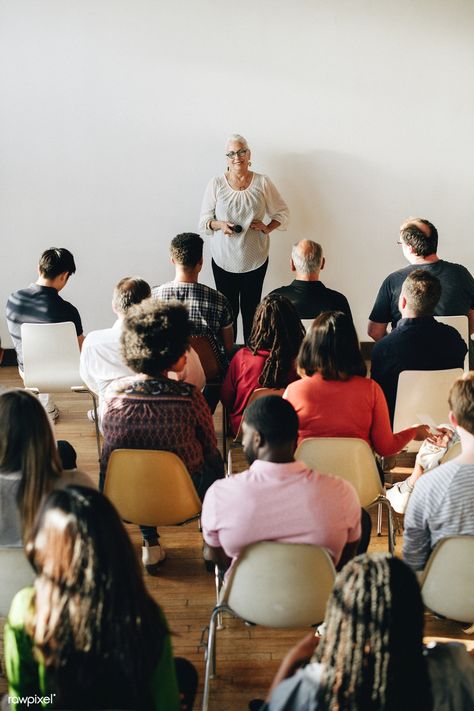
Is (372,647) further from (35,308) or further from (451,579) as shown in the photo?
(35,308)

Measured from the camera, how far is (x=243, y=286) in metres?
5.53

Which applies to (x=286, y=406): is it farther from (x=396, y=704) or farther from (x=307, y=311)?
(x=307, y=311)

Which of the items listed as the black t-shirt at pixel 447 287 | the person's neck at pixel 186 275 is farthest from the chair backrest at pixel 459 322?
the person's neck at pixel 186 275

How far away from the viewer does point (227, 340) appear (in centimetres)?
403

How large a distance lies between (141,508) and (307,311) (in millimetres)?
1741

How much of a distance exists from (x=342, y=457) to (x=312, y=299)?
1.49 m

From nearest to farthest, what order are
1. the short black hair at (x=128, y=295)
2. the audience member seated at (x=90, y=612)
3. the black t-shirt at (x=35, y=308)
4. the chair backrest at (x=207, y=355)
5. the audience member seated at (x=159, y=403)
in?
the audience member seated at (x=90, y=612) < the audience member seated at (x=159, y=403) < the short black hair at (x=128, y=295) < the chair backrest at (x=207, y=355) < the black t-shirt at (x=35, y=308)

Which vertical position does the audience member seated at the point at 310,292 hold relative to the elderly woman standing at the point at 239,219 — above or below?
below

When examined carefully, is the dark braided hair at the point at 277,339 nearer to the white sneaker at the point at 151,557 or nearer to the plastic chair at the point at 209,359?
the plastic chair at the point at 209,359

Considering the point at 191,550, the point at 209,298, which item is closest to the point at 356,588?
the point at 191,550

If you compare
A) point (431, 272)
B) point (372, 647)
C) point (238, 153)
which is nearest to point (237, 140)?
point (238, 153)

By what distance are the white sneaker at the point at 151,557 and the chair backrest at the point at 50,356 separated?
141cm

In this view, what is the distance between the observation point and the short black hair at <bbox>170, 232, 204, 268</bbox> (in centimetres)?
383

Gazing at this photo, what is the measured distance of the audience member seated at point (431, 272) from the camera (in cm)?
404
